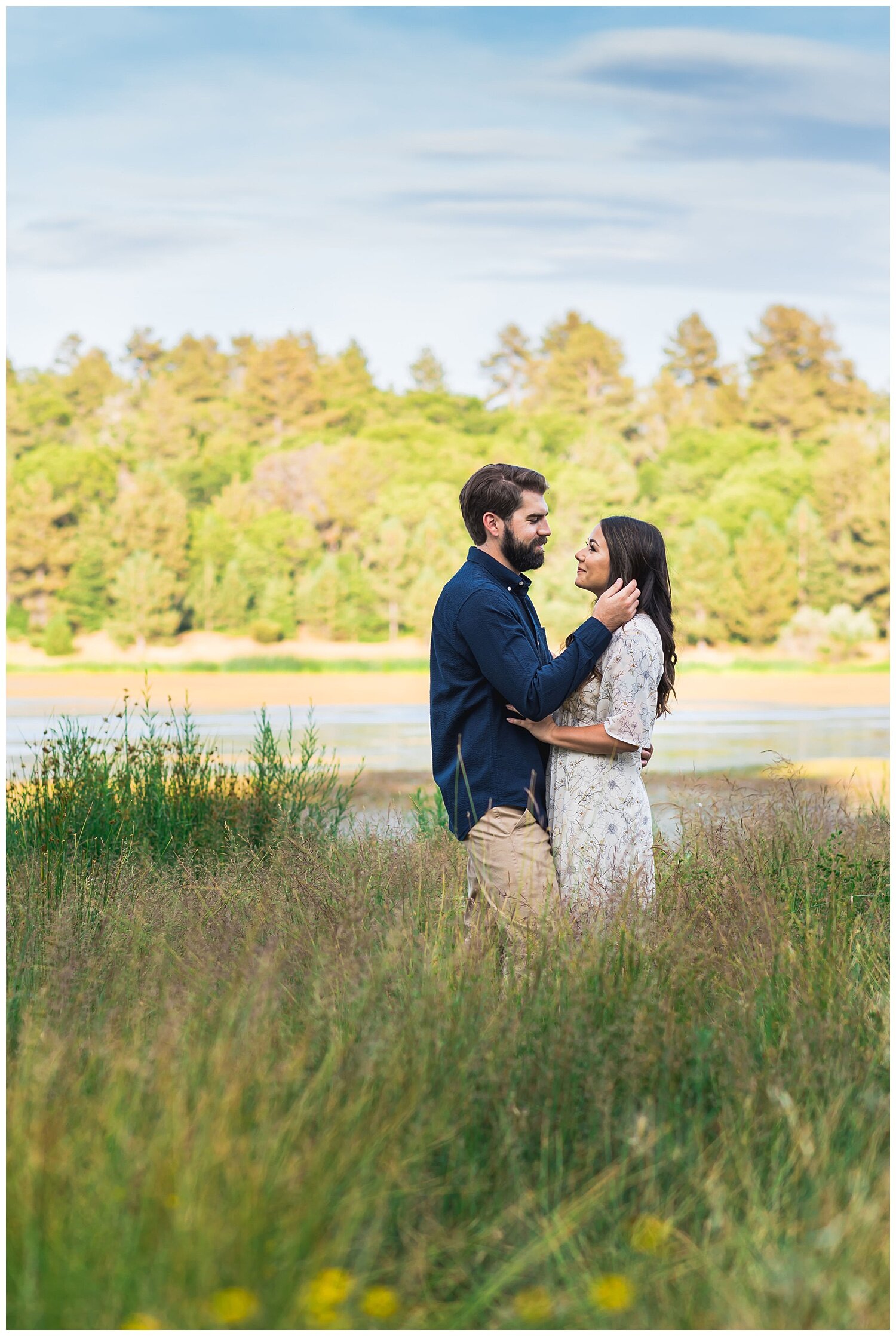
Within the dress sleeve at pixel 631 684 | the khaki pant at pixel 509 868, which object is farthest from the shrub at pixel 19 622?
the dress sleeve at pixel 631 684

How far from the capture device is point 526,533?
14.1 feet

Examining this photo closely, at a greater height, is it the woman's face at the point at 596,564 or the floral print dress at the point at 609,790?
the woman's face at the point at 596,564

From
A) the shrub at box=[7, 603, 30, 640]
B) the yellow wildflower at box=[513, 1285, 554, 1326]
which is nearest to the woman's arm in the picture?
the yellow wildflower at box=[513, 1285, 554, 1326]

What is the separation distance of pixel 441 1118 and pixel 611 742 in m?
1.50

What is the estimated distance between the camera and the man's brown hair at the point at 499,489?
425cm

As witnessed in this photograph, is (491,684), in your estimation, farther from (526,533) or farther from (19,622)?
(19,622)

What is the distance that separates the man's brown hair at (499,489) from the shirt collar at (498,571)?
59mm

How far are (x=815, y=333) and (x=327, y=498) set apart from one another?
2674 centimetres

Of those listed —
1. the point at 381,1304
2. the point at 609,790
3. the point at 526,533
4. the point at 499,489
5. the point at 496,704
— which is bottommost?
the point at 381,1304

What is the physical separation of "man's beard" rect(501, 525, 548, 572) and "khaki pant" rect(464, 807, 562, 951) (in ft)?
2.71

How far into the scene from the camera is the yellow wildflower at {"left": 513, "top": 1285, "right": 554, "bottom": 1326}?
2357mm

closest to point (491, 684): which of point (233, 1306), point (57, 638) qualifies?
point (233, 1306)

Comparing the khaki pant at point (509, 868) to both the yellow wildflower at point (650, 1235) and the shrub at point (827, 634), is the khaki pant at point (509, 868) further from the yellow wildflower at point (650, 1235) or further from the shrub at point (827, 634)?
the shrub at point (827, 634)

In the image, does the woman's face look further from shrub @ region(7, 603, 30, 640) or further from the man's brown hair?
shrub @ region(7, 603, 30, 640)
